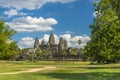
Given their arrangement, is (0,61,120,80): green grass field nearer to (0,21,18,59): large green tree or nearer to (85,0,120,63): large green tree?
(85,0,120,63): large green tree

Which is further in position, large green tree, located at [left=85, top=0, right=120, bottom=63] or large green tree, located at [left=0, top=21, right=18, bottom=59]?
large green tree, located at [left=0, top=21, right=18, bottom=59]

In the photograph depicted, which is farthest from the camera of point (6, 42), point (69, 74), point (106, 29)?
point (6, 42)

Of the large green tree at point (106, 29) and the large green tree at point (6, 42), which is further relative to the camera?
the large green tree at point (6, 42)

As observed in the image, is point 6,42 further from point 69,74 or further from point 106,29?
point 69,74

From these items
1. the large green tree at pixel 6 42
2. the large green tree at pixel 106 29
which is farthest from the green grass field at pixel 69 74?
the large green tree at pixel 6 42

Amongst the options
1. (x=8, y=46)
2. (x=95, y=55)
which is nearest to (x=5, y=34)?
(x=8, y=46)

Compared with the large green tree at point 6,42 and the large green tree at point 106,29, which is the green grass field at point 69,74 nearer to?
the large green tree at point 106,29

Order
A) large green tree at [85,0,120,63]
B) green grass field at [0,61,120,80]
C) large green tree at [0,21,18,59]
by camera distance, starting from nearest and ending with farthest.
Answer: green grass field at [0,61,120,80] < large green tree at [85,0,120,63] < large green tree at [0,21,18,59]

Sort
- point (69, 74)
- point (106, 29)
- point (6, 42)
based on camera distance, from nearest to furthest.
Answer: point (69, 74) < point (106, 29) < point (6, 42)

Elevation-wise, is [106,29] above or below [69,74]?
above

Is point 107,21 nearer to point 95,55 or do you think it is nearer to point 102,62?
point 95,55

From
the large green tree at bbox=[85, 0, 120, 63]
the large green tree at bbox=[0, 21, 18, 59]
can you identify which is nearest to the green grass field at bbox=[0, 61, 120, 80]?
the large green tree at bbox=[85, 0, 120, 63]

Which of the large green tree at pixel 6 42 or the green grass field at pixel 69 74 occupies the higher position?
the large green tree at pixel 6 42

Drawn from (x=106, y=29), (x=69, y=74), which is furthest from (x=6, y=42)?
(x=69, y=74)
